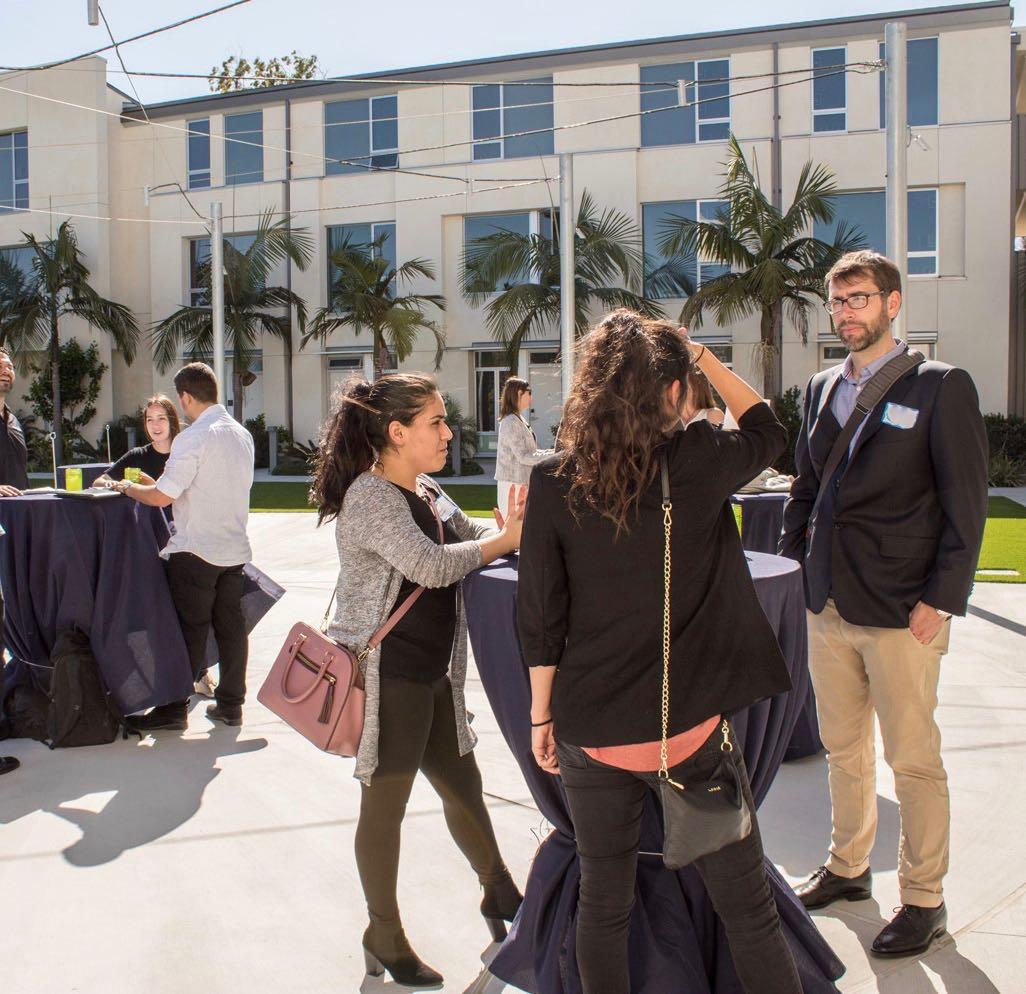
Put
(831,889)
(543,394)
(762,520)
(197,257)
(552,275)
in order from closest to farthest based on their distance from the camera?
(831,889) < (762,520) < (552,275) < (543,394) < (197,257)

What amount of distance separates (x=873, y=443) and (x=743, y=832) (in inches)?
53.0

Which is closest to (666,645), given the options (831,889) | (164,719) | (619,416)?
(619,416)

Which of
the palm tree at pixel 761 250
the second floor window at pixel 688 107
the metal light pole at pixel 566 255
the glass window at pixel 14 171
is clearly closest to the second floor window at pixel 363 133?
the second floor window at pixel 688 107

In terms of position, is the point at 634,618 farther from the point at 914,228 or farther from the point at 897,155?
the point at 914,228

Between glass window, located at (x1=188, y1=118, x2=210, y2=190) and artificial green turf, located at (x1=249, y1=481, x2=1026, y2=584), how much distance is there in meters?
9.99

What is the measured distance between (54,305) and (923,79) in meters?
20.4

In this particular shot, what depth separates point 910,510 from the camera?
3084 mm

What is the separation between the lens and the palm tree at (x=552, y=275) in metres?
21.8

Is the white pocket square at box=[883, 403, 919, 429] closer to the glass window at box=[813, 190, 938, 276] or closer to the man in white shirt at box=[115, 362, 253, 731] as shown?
the man in white shirt at box=[115, 362, 253, 731]

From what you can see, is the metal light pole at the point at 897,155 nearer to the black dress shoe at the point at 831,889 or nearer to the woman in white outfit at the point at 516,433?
the woman in white outfit at the point at 516,433

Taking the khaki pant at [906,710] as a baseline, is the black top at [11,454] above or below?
above

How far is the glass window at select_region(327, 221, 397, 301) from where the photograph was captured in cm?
2641

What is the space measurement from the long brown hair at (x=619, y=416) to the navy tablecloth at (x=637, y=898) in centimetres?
82

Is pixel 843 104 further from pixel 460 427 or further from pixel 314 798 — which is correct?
pixel 314 798
